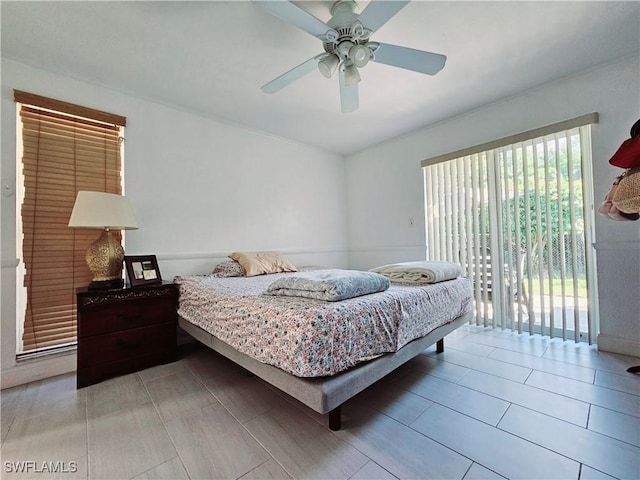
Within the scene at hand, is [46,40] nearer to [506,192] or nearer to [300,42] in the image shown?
[300,42]

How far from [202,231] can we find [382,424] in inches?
97.9

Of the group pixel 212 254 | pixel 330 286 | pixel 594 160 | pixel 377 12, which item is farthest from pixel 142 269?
pixel 594 160

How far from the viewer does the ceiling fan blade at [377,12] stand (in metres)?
1.35

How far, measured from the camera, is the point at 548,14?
1741 millimetres

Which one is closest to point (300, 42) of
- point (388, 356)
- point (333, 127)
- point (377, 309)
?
point (333, 127)

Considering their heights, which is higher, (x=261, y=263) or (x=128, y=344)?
(x=261, y=263)

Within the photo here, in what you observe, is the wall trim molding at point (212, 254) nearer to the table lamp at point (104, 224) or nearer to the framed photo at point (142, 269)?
the framed photo at point (142, 269)

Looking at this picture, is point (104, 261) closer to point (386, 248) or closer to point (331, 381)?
point (331, 381)

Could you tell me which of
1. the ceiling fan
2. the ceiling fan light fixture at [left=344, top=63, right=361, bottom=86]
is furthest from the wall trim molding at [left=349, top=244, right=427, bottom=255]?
the ceiling fan light fixture at [left=344, top=63, right=361, bottom=86]

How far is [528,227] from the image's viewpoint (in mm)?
2699

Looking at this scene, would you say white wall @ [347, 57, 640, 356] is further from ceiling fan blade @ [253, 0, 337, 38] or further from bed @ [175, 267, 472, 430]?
ceiling fan blade @ [253, 0, 337, 38]

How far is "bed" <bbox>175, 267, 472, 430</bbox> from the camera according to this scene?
125 centimetres

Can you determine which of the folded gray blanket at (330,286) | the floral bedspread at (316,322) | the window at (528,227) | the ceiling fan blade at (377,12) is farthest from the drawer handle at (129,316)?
the window at (528,227)

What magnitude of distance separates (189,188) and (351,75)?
200cm
